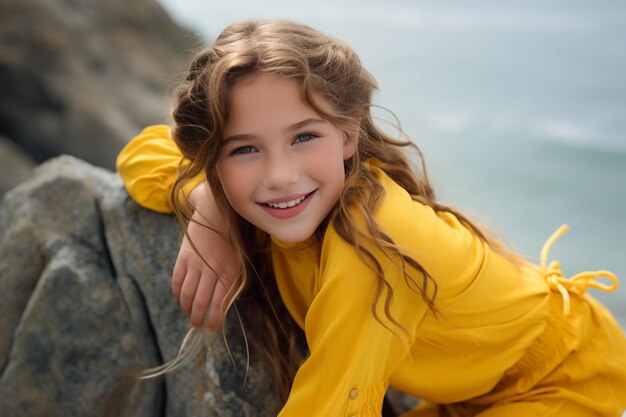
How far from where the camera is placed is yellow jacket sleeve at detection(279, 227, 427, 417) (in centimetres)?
184

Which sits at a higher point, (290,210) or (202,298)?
(290,210)

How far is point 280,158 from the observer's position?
1862 millimetres

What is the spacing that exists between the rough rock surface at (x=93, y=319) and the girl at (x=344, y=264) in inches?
7.5

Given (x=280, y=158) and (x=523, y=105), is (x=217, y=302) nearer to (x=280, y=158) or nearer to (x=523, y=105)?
(x=280, y=158)

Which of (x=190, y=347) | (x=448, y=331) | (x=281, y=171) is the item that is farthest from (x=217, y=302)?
(x=448, y=331)

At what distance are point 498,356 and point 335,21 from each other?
10.4 meters

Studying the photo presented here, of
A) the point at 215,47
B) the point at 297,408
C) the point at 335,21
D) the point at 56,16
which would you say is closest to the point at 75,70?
the point at 56,16

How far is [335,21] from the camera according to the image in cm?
1197

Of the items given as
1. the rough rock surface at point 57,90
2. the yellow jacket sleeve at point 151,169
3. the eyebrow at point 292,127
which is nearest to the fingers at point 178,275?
the yellow jacket sleeve at point 151,169

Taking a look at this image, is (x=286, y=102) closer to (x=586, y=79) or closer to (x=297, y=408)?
(x=297, y=408)

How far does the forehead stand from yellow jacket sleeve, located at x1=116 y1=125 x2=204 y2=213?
0.55 metres

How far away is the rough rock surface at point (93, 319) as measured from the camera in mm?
2449

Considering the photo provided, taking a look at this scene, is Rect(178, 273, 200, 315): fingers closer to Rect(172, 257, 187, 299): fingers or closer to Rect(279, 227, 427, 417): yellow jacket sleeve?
Rect(172, 257, 187, 299): fingers

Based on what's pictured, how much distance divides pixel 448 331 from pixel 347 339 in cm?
35
